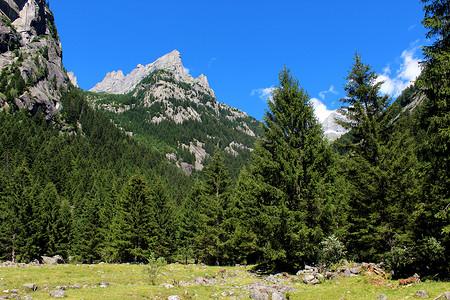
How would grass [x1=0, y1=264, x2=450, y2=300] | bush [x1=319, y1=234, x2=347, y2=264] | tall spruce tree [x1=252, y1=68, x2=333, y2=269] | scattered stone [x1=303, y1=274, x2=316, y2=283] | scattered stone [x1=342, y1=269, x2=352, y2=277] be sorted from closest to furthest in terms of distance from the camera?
grass [x1=0, y1=264, x2=450, y2=300] → scattered stone [x1=303, y1=274, x2=316, y2=283] → scattered stone [x1=342, y1=269, x2=352, y2=277] → bush [x1=319, y1=234, x2=347, y2=264] → tall spruce tree [x1=252, y1=68, x2=333, y2=269]

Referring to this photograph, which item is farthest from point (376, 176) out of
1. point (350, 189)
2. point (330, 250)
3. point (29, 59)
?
point (29, 59)

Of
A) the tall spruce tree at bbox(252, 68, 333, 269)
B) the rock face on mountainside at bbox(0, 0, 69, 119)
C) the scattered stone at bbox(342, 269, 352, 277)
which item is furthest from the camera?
the rock face on mountainside at bbox(0, 0, 69, 119)

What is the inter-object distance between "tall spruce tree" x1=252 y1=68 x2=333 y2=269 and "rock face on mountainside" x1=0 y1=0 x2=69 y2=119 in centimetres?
14634

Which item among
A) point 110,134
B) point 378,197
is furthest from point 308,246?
point 110,134

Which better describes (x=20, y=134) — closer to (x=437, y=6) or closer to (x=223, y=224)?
(x=223, y=224)

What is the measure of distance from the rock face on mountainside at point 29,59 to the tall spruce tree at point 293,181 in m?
146

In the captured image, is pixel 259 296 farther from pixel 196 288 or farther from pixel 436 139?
pixel 436 139

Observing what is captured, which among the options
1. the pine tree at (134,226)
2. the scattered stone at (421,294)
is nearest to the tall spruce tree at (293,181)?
the scattered stone at (421,294)

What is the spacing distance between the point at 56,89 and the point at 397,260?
629ft

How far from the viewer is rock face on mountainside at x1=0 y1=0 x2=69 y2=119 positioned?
126188 mm

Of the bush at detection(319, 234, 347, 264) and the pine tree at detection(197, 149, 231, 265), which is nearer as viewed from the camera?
the bush at detection(319, 234, 347, 264)

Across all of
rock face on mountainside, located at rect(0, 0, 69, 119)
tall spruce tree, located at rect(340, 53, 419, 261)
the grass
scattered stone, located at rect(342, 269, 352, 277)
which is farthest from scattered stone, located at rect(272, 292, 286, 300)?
rock face on mountainside, located at rect(0, 0, 69, 119)

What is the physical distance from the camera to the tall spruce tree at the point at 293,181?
14797mm

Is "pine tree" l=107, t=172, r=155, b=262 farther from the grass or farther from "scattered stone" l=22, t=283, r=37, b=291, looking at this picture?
"scattered stone" l=22, t=283, r=37, b=291
